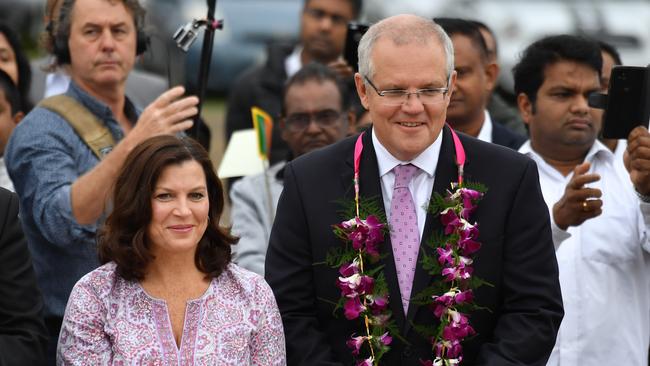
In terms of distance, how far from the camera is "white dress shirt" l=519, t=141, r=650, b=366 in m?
5.92

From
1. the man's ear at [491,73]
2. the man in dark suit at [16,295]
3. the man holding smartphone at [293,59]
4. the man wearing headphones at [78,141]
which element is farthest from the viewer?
the man holding smartphone at [293,59]

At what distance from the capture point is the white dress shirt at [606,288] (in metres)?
5.92

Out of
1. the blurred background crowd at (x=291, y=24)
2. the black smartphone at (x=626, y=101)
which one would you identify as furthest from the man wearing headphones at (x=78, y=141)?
the blurred background crowd at (x=291, y=24)

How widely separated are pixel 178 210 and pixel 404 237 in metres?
0.83

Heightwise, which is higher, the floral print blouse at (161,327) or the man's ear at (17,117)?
the man's ear at (17,117)

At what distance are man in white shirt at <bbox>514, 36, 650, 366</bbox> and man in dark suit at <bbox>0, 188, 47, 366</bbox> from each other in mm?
2299

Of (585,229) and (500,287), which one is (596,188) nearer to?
(585,229)

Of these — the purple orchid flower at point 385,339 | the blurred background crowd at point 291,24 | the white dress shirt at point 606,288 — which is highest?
the purple orchid flower at point 385,339

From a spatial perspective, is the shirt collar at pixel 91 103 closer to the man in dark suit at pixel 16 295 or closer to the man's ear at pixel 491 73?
the man in dark suit at pixel 16 295

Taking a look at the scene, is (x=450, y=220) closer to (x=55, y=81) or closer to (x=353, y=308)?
(x=353, y=308)

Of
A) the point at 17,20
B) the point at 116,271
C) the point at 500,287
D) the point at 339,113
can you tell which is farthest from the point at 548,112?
the point at 17,20

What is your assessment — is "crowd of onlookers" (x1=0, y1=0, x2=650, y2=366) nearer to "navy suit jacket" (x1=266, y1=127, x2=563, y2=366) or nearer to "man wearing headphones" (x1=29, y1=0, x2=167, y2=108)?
"navy suit jacket" (x1=266, y1=127, x2=563, y2=366)

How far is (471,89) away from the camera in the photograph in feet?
22.6

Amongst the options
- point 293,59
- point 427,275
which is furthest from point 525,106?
point 293,59
